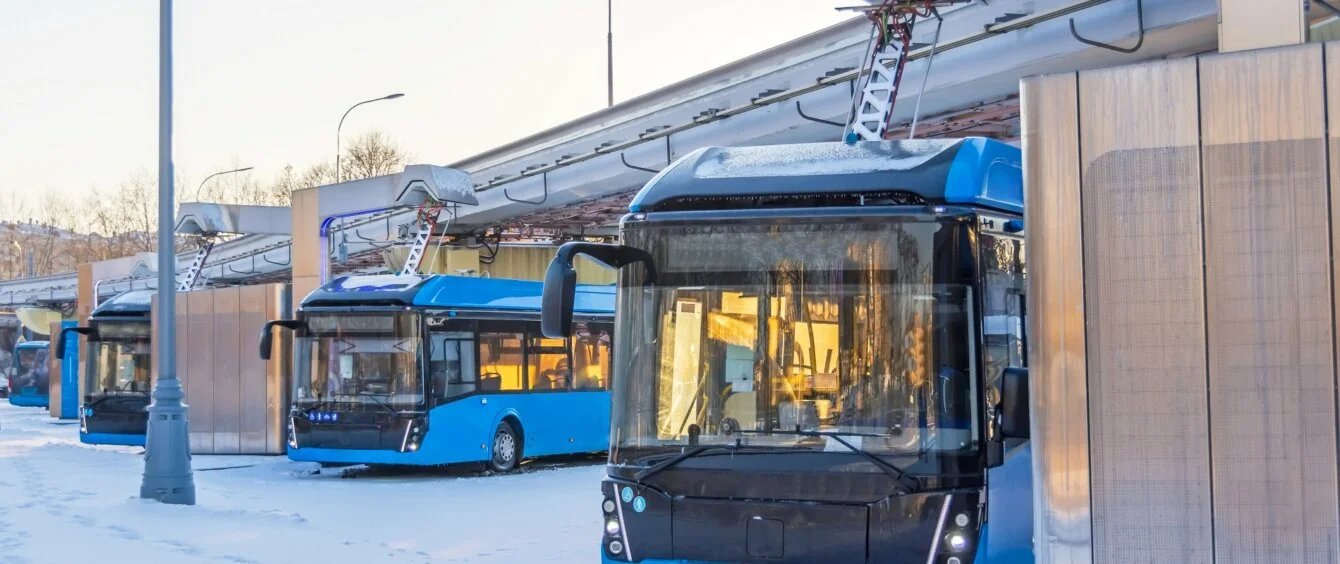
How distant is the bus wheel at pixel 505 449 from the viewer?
20.5 m

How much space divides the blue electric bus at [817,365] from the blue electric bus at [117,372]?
18563 millimetres

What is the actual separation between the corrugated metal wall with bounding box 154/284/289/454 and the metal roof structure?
18.6 feet

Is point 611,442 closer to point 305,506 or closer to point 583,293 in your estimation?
point 305,506

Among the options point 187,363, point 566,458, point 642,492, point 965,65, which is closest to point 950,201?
point 642,492

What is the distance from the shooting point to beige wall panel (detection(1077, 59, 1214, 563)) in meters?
4.90

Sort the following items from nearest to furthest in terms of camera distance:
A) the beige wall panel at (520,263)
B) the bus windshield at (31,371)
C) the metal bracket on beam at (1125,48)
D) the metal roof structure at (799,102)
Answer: the metal bracket on beam at (1125,48)
the metal roof structure at (799,102)
the beige wall panel at (520,263)
the bus windshield at (31,371)

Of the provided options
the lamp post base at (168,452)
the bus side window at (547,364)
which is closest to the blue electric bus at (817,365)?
the lamp post base at (168,452)

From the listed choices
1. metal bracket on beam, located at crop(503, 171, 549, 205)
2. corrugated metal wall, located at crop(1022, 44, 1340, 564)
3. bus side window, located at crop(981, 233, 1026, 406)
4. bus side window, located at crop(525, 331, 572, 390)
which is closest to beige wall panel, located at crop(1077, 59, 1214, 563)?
corrugated metal wall, located at crop(1022, 44, 1340, 564)

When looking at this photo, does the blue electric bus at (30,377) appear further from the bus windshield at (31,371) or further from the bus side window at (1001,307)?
the bus side window at (1001,307)

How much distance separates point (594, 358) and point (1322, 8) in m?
13.9

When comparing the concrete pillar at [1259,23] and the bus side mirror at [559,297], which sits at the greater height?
the concrete pillar at [1259,23]

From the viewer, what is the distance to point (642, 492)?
813cm

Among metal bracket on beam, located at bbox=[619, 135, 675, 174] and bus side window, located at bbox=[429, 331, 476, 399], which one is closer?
bus side window, located at bbox=[429, 331, 476, 399]

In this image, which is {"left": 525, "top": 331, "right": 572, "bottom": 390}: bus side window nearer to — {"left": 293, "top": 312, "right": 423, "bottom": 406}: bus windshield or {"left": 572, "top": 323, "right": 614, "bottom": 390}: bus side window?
{"left": 572, "top": 323, "right": 614, "bottom": 390}: bus side window
